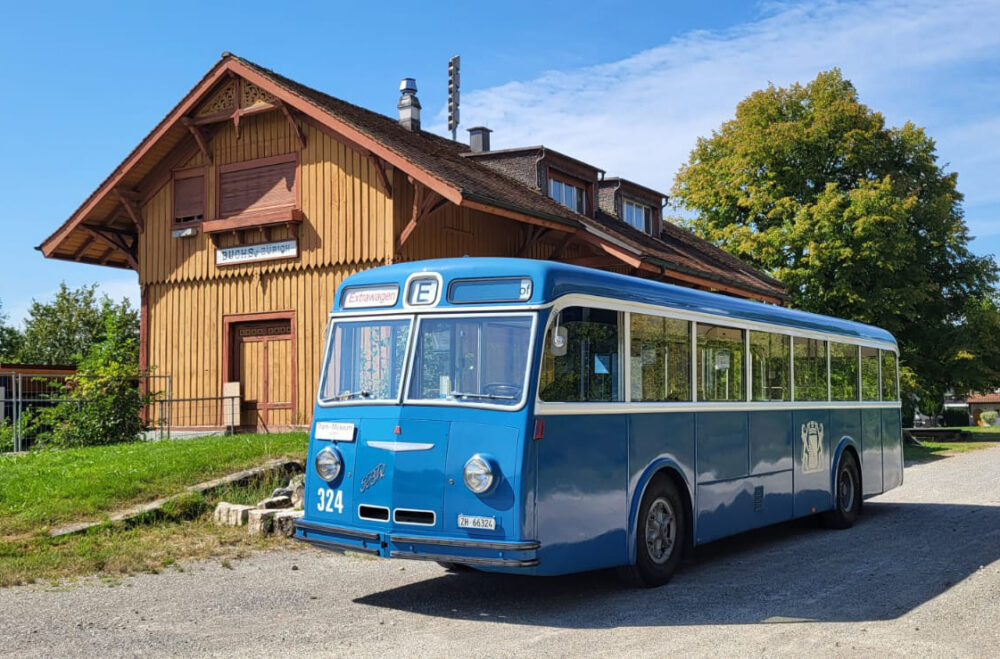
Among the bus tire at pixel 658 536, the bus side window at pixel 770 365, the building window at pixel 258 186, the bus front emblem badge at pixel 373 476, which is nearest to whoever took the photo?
the bus front emblem badge at pixel 373 476

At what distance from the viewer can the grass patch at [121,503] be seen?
10000 mm

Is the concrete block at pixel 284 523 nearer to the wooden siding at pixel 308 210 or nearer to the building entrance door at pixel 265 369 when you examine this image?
the wooden siding at pixel 308 210

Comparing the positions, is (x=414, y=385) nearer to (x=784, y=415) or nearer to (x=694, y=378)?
(x=694, y=378)

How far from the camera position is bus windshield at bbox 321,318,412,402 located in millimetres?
8164

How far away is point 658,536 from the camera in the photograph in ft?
29.2

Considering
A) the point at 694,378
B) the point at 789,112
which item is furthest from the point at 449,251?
the point at 789,112

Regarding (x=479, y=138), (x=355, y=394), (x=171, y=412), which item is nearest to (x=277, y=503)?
(x=355, y=394)

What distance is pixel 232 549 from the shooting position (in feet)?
35.7

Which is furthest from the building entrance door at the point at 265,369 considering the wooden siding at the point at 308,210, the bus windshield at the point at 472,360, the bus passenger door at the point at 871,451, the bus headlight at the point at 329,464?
the bus windshield at the point at 472,360

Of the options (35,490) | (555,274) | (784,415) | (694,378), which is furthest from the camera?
(35,490)

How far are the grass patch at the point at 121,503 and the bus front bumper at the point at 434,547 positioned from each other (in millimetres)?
2720

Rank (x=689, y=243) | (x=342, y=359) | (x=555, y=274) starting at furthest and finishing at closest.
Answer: (x=689, y=243) < (x=342, y=359) < (x=555, y=274)

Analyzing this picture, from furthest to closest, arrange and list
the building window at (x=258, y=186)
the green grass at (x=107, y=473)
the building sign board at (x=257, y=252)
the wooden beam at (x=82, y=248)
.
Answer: the wooden beam at (x=82, y=248), the building window at (x=258, y=186), the building sign board at (x=257, y=252), the green grass at (x=107, y=473)

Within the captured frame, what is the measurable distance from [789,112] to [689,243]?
27.9ft
